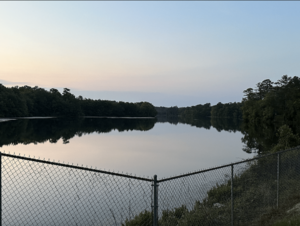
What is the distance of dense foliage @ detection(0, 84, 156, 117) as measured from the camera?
94.2 metres

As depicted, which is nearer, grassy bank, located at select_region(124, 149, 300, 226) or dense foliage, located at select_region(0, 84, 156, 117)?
grassy bank, located at select_region(124, 149, 300, 226)

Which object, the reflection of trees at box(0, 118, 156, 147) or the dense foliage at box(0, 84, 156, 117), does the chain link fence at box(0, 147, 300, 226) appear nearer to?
the reflection of trees at box(0, 118, 156, 147)

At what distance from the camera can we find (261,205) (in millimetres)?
8352

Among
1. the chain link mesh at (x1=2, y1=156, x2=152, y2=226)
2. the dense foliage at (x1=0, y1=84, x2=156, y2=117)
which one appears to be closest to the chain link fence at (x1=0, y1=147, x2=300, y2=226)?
the chain link mesh at (x1=2, y1=156, x2=152, y2=226)

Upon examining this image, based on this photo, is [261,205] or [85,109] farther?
[85,109]

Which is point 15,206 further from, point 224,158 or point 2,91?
point 2,91

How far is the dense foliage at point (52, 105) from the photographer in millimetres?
94175

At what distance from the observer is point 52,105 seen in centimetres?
13225

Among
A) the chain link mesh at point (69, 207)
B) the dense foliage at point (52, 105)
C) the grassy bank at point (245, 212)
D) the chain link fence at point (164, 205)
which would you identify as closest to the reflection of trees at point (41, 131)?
the chain link mesh at point (69, 207)

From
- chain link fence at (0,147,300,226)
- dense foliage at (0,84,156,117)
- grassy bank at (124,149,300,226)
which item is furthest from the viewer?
dense foliage at (0,84,156,117)

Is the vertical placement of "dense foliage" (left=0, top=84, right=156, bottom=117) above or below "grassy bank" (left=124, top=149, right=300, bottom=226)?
above

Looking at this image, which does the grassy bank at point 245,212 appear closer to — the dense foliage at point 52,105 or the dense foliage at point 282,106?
the dense foliage at point 282,106

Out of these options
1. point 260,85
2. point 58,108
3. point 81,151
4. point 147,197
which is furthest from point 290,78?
point 58,108

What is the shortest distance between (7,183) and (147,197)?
287 inches
